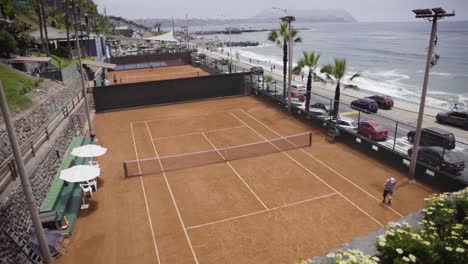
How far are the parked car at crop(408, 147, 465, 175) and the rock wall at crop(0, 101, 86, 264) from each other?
21.3 metres

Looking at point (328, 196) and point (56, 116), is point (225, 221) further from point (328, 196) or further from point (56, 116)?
point (56, 116)

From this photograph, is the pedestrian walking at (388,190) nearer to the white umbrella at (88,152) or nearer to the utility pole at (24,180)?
the utility pole at (24,180)

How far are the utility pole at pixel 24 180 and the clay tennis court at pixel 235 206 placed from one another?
1374 mm

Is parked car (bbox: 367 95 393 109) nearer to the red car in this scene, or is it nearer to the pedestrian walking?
the red car

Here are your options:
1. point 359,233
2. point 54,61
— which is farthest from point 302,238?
point 54,61

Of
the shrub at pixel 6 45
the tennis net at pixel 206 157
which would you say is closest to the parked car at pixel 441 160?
the tennis net at pixel 206 157

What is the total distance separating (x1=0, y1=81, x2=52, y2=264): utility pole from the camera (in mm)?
10055

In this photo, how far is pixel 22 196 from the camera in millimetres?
14297

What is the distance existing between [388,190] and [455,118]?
2711 centimetres

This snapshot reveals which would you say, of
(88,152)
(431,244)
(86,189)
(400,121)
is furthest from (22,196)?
(400,121)

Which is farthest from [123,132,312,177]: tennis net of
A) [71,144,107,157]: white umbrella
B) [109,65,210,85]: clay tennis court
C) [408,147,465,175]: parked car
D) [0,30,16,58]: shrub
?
[109,65,210,85]: clay tennis court

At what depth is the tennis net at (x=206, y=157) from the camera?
21.1m

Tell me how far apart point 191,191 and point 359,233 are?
8877 millimetres

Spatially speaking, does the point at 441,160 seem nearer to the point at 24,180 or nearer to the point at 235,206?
the point at 235,206
